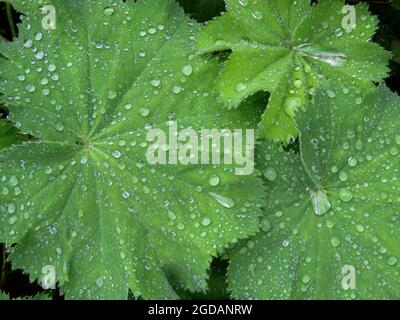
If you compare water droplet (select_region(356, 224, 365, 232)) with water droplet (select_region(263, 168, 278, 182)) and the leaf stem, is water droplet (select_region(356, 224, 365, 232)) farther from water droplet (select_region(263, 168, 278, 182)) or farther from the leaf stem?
the leaf stem

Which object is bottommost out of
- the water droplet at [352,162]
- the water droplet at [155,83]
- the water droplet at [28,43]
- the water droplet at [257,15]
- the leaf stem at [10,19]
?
the water droplet at [352,162]

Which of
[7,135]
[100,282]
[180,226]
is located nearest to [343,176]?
[180,226]

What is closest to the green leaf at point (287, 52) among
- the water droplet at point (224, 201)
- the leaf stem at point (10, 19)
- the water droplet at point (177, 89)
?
the water droplet at point (177, 89)

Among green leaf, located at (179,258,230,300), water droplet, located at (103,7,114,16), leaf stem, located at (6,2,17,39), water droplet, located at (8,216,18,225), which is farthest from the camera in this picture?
leaf stem, located at (6,2,17,39)

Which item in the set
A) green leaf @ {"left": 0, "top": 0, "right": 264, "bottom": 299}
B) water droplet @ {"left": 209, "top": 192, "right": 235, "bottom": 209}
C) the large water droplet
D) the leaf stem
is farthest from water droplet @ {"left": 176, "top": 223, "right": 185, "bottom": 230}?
the leaf stem

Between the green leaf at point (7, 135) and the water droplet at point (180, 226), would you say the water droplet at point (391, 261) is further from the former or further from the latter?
the green leaf at point (7, 135)

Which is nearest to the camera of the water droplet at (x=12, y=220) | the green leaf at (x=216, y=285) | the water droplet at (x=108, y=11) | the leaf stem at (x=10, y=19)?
the water droplet at (x=12, y=220)
